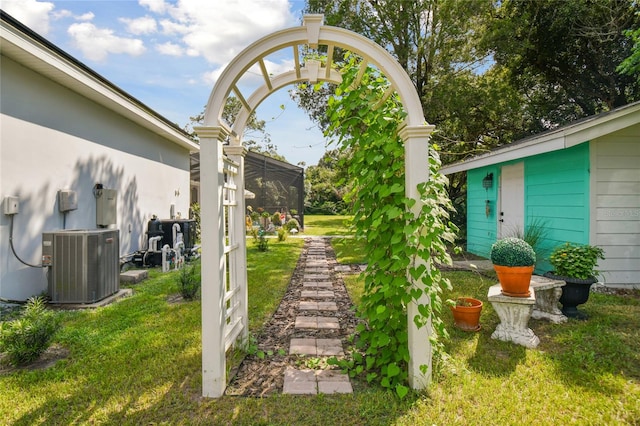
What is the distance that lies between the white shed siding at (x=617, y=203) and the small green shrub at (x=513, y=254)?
2.50 m

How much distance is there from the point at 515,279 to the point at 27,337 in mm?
4181

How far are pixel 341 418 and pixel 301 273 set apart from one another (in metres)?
4.42

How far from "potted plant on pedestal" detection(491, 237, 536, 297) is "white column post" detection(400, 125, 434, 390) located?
50.3 inches

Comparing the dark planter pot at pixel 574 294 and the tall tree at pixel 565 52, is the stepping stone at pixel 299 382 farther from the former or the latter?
the tall tree at pixel 565 52

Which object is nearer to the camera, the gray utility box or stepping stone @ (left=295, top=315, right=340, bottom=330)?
stepping stone @ (left=295, top=315, right=340, bottom=330)

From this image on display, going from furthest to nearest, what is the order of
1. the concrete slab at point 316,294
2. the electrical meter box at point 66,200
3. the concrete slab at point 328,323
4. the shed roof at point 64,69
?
the concrete slab at point 316,294, the electrical meter box at point 66,200, the concrete slab at point 328,323, the shed roof at point 64,69

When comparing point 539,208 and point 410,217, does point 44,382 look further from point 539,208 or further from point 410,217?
point 539,208

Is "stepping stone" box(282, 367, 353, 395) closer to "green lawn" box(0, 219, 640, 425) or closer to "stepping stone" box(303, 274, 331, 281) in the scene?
"green lawn" box(0, 219, 640, 425)

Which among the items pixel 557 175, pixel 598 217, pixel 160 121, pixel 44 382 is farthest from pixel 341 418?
pixel 160 121

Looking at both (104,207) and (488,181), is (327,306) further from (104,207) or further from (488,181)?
(488,181)

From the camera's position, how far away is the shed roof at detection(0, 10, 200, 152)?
344cm

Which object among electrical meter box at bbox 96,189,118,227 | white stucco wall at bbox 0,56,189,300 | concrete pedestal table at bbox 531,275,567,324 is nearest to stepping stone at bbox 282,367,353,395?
concrete pedestal table at bbox 531,275,567,324

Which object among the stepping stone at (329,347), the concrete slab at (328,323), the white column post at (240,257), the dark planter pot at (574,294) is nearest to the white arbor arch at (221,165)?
the white column post at (240,257)

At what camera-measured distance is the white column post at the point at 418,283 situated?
226 centimetres
